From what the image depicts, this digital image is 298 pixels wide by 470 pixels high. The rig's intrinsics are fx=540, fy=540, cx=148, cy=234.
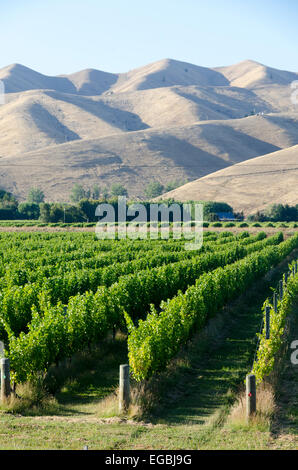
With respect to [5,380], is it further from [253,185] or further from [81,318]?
[253,185]

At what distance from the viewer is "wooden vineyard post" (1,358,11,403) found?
10.8 metres

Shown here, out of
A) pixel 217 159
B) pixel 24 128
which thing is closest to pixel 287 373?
pixel 217 159

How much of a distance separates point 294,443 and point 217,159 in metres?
163

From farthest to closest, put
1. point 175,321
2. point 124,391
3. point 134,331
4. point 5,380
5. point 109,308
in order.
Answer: point 109,308 → point 175,321 → point 134,331 → point 5,380 → point 124,391

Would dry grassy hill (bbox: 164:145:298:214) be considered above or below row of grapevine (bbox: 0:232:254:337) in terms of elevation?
above

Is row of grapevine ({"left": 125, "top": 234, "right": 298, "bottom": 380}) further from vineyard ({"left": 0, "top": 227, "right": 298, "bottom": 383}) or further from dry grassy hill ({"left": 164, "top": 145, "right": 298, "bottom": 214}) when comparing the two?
dry grassy hill ({"left": 164, "top": 145, "right": 298, "bottom": 214})

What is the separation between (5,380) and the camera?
10891 mm

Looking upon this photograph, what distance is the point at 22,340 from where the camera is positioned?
11531mm

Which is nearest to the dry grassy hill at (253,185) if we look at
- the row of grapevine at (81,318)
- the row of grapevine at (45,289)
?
the row of grapevine at (45,289)

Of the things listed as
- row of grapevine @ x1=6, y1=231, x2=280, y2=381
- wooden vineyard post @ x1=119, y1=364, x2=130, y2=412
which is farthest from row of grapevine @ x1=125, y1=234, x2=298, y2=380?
wooden vineyard post @ x1=119, y1=364, x2=130, y2=412

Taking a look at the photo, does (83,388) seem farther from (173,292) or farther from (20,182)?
(20,182)

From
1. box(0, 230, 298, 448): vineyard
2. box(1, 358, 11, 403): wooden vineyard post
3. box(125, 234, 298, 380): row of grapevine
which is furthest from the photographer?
box(125, 234, 298, 380): row of grapevine

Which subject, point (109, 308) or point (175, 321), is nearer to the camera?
point (175, 321)

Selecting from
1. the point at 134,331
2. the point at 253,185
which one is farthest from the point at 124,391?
the point at 253,185
